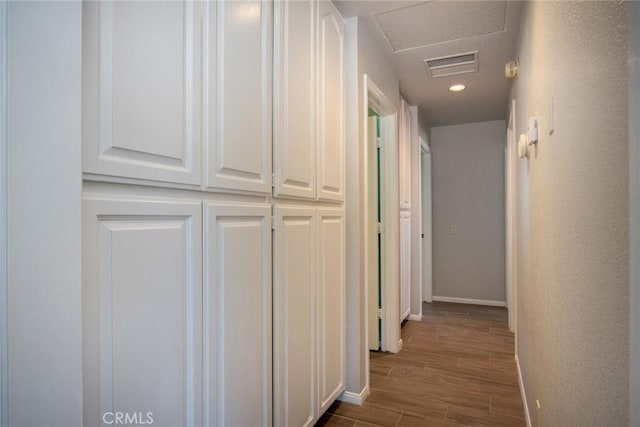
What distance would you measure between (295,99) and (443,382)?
Answer: 86.0 inches

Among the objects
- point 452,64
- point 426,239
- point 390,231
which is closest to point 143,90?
point 390,231

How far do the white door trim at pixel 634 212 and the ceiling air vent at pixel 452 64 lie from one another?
2586 millimetres

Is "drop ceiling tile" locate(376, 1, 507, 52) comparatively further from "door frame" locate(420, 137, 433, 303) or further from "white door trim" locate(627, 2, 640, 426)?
"door frame" locate(420, 137, 433, 303)

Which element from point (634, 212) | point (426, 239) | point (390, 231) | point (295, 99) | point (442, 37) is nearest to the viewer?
point (634, 212)

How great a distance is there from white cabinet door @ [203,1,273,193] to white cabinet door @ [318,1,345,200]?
0.47 metres

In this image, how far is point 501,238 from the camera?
4.92 meters

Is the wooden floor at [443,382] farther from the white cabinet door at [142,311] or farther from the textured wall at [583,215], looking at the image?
the white cabinet door at [142,311]

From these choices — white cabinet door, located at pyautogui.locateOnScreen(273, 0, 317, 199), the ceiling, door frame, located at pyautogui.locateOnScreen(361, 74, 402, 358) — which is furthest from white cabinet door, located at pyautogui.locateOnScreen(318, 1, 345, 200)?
door frame, located at pyautogui.locateOnScreen(361, 74, 402, 358)

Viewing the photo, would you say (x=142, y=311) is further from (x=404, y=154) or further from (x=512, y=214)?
(x=512, y=214)

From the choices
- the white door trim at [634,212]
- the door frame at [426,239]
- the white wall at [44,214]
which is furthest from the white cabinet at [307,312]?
the door frame at [426,239]

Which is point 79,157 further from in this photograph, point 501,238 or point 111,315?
point 501,238

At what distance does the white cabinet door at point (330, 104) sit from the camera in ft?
6.45

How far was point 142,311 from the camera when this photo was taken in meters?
0.96

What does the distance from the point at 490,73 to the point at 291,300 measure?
109 inches
